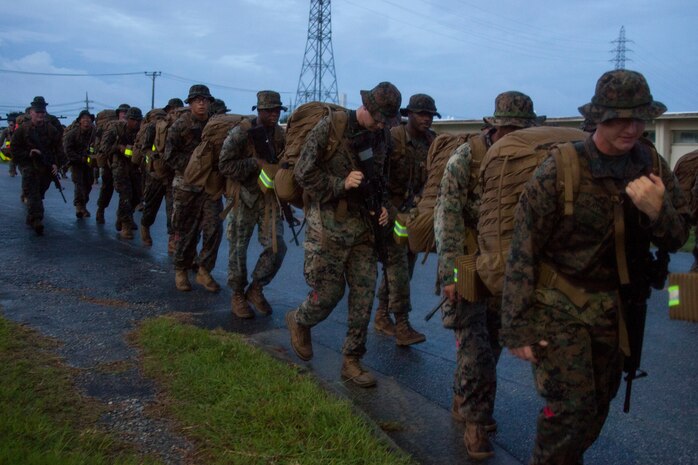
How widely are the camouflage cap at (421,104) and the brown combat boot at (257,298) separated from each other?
2221mm

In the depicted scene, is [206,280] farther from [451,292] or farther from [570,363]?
[570,363]

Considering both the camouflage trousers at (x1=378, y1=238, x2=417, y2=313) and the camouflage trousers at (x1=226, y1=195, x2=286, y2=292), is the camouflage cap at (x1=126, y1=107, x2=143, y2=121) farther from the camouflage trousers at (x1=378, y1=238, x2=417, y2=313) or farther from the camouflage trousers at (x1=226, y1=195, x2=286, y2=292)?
the camouflage trousers at (x1=378, y1=238, x2=417, y2=313)

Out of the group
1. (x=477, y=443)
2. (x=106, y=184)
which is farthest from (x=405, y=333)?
(x=106, y=184)

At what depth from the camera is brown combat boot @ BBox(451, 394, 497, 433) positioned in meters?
4.11

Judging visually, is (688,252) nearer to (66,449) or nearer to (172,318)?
(172,318)

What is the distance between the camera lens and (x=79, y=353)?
5152 mm

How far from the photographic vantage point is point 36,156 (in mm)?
11359

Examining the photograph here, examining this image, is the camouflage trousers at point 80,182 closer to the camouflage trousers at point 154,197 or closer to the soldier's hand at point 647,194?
the camouflage trousers at point 154,197

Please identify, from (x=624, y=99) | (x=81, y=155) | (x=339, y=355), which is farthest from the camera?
(x=81, y=155)

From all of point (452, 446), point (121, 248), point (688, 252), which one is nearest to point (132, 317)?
point (452, 446)

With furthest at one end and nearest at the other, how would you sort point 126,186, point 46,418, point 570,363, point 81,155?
point 81,155
point 126,186
point 46,418
point 570,363

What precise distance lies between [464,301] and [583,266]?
1.07 meters

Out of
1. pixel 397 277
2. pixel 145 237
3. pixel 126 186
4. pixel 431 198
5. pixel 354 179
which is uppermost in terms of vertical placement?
pixel 354 179

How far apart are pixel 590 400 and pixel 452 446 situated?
1256mm
